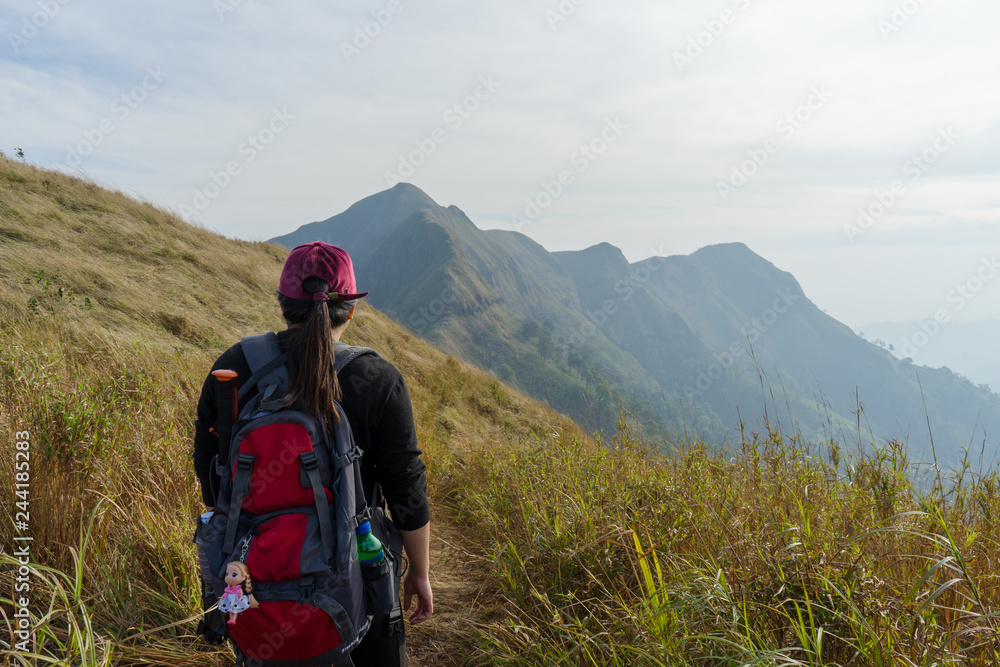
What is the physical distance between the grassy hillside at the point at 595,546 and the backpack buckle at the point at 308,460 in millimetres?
924

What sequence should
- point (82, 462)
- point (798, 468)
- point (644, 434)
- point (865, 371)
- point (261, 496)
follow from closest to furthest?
point (261, 496), point (82, 462), point (798, 468), point (644, 434), point (865, 371)

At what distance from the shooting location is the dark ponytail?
1505mm

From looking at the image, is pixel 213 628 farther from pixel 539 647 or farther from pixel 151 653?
pixel 539 647

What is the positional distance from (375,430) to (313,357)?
353mm

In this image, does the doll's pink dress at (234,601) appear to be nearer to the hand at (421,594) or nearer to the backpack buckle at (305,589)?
the backpack buckle at (305,589)

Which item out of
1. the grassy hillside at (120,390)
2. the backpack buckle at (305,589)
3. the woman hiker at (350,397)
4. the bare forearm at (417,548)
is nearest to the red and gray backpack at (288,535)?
the backpack buckle at (305,589)

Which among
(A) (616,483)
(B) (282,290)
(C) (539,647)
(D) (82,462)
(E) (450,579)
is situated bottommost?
(E) (450,579)

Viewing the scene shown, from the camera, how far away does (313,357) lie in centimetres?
153

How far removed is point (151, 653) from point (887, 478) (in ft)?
12.6

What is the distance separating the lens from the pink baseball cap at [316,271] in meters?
1.66

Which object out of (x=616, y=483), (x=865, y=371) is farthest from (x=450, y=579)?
(x=865, y=371)

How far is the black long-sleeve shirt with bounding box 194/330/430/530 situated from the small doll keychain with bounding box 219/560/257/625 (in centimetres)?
45

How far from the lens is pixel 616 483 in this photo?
11.0 ft

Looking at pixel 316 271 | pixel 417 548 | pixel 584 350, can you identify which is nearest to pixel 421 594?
pixel 417 548
